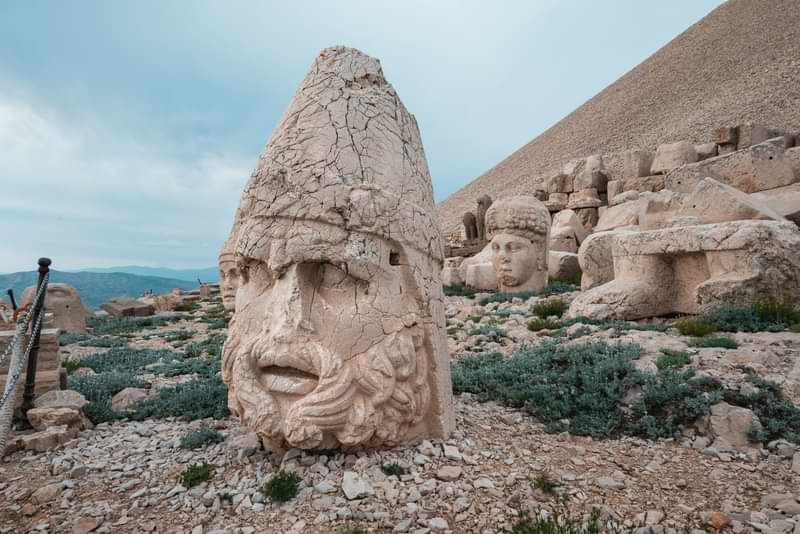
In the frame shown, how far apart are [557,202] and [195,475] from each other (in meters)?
16.1

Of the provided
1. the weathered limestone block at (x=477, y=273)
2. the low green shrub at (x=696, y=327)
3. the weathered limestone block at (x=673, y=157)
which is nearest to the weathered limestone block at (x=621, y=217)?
the weathered limestone block at (x=477, y=273)

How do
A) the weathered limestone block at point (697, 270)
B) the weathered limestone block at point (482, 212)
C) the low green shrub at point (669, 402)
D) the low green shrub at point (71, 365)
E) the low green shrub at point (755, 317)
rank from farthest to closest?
the weathered limestone block at point (482, 212)
the low green shrub at point (71, 365)
the weathered limestone block at point (697, 270)
the low green shrub at point (755, 317)
the low green shrub at point (669, 402)

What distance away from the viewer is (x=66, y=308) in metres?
9.99

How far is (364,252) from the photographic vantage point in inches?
102

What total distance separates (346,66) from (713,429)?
3442 mm

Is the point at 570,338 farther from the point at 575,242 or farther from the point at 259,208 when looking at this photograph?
the point at 575,242

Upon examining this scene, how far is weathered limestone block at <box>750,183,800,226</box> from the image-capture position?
24.7 feet

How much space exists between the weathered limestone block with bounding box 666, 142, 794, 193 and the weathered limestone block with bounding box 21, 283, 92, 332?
13.3 meters

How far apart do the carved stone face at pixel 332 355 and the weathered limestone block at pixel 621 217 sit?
361 inches

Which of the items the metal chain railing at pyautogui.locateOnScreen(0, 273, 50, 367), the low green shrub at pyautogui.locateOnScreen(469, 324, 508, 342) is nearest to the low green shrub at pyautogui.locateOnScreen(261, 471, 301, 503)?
the metal chain railing at pyautogui.locateOnScreen(0, 273, 50, 367)

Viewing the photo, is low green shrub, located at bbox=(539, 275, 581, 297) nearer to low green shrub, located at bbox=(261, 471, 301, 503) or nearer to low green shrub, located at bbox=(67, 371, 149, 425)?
low green shrub, located at bbox=(67, 371, 149, 425)

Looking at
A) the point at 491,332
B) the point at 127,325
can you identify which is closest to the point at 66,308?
the point at 127,325

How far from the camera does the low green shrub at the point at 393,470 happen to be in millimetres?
2531

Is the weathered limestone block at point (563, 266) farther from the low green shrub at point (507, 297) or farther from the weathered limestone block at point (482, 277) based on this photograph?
the low green shrub at point (507, 297)
